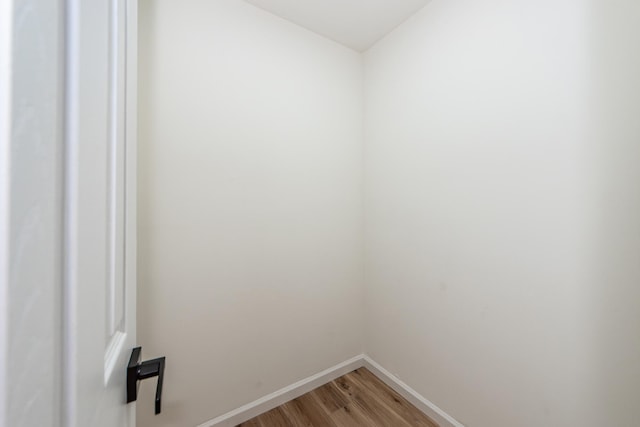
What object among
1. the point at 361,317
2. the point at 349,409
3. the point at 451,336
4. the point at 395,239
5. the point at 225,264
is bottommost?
the point at 349,409

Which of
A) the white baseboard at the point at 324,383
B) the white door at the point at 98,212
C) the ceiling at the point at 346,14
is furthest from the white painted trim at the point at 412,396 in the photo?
the ceiling at the point at 346,14

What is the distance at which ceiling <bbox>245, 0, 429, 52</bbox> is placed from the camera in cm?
145

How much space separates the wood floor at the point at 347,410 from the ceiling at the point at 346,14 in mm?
2457

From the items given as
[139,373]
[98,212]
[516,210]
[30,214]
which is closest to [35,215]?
[30,214]

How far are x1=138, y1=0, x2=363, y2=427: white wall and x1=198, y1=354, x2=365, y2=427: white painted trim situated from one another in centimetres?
4

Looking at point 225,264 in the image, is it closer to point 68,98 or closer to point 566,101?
point 68,98

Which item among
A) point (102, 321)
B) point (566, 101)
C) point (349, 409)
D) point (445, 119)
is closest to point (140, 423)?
point (349, 409)

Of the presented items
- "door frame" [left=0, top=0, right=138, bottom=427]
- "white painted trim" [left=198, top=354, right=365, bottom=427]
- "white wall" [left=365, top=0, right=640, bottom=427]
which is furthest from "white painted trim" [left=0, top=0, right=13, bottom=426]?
"white painted trim" [left=198, top=354, right=365, bottom=427]

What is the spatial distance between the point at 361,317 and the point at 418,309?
1.80ft

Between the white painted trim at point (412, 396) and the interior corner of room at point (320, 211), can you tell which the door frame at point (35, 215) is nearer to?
the interior corner of room at point (320, 211)

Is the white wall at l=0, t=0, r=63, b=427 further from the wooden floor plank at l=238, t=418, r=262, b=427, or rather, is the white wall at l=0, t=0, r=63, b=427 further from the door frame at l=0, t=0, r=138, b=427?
the wooden floor plank at l=238, t=418, r=262, b=427

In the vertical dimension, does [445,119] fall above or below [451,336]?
above

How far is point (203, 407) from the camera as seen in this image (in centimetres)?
132

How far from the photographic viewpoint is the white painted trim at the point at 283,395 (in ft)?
4.55
